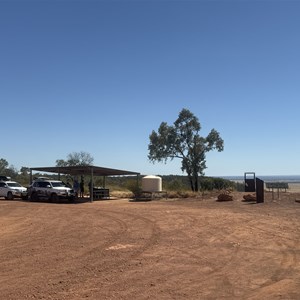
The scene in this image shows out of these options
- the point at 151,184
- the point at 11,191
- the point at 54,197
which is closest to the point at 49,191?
the point at 54,197

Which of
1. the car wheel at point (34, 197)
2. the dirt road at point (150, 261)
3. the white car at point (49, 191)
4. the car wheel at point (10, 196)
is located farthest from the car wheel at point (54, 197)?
the dirt road at point (150, 261)

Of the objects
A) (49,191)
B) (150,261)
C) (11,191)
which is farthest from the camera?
(11,191)

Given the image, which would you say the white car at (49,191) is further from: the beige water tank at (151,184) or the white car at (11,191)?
the beige water tank at (151,184)

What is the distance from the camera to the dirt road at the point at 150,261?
7.56m

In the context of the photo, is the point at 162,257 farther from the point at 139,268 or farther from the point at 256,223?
the point at 256,223

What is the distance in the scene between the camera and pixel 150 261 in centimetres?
1008

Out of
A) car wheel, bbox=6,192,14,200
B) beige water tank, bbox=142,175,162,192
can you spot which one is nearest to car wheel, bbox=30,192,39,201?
car wheel, bbox=6,192,14,200

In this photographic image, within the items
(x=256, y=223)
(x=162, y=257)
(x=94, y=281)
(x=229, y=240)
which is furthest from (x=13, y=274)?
(x=256, y=223)

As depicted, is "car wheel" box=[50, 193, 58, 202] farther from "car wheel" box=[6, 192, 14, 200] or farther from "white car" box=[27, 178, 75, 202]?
"car wheel" box=[6, 192, 14, 200]

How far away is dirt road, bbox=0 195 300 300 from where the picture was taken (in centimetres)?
756

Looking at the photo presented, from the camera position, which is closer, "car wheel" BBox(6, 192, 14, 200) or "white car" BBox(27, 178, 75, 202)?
"white car" BBox(27, 178, 75, 202)

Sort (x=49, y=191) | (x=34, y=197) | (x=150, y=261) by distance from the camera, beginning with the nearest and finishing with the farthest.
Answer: (x=150, y=261) < (x=49, y=191) < (x=34, y=197)

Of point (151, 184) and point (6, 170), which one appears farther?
point (6, 170)

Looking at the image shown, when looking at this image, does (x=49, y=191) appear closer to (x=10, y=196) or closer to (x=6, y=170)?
(x=10, y=196)
